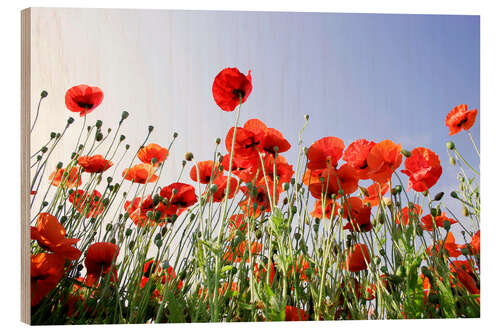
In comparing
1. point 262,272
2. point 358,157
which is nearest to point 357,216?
point 358,157

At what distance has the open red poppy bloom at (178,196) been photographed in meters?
2.28

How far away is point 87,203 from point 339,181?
961 mm

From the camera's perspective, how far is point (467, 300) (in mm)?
2391

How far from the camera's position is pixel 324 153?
2355mm

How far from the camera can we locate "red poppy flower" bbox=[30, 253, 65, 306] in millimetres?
2062

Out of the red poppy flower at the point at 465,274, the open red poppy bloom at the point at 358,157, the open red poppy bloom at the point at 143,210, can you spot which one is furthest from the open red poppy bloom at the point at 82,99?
the red poppy flower at the point at 465,274

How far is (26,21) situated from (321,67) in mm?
1141

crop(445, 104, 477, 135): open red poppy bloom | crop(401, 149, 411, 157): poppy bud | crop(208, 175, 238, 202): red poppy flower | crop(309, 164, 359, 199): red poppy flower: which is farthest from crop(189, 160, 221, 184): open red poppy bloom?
crop(445, 104, 477, 135): open red poppy bloom

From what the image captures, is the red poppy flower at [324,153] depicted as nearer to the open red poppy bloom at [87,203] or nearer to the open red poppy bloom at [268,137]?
the open red poppy bloom at [268,137]

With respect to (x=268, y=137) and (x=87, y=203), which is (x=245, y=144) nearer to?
(x=268, y=137)

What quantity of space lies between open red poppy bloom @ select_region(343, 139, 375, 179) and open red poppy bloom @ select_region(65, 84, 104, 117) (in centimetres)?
98

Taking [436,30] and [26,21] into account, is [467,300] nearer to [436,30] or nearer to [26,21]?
[436,30]

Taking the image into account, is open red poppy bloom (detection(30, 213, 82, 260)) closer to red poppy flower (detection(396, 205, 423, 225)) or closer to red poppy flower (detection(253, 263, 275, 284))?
red poppy flower (detection(253, 263, 275, 284))

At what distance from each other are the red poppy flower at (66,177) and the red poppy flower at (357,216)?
1.03 meters
